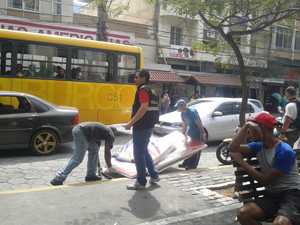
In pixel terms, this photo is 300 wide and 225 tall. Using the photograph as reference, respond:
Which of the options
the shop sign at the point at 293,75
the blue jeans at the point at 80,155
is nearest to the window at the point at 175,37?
the shop sign at the point at 293,75

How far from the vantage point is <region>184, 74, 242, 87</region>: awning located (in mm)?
24263

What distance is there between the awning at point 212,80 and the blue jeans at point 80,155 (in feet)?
64.3

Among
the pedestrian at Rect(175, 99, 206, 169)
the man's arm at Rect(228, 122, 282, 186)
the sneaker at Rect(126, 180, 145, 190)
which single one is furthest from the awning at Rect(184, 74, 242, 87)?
the man's arm at Rect(228, 122, 282, 186)

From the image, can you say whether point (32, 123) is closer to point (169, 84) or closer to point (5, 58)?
point (5, 58)

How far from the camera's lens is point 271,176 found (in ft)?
9.40

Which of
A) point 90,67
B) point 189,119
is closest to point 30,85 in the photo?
point 90,67

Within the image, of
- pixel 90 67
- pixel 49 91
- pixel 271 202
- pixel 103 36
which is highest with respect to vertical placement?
pixel 103 36

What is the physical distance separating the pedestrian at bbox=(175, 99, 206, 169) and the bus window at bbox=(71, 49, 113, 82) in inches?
191

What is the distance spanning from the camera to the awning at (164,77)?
2210 cm

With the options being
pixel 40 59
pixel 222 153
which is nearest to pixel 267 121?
pixel 222 153

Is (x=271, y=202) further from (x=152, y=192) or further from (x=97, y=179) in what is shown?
(x=97, y=179)

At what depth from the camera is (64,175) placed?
190 inches

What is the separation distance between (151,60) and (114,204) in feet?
72.1

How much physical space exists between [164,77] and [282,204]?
20083 mm
